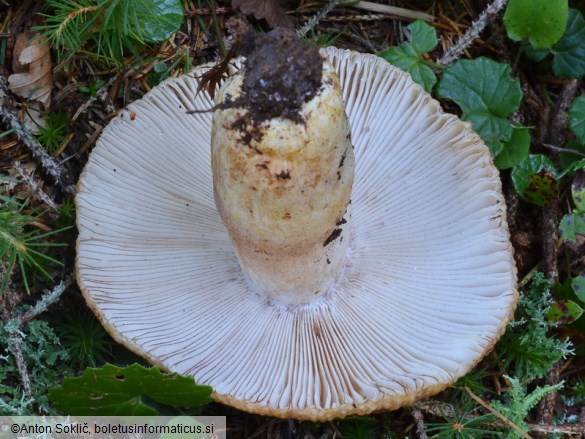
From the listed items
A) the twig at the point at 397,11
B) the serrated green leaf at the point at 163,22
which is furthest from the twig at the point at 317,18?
the serrated green leaf at the point at 163,22

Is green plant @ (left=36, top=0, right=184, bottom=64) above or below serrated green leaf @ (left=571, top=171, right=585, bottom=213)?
above

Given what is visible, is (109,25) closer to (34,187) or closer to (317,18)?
(34,187)

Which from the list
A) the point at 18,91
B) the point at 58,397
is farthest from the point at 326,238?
the point at 18,91

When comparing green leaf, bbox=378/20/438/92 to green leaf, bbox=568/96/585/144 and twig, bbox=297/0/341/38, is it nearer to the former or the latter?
twig, bbox=297/0/341/38

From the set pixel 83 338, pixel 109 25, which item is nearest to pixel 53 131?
pixel 109 25

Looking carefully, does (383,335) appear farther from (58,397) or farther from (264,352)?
(58,397)

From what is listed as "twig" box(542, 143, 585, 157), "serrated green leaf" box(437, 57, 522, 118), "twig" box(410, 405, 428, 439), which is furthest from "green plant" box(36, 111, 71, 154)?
"twig" box(542, 143, 585, 157)
